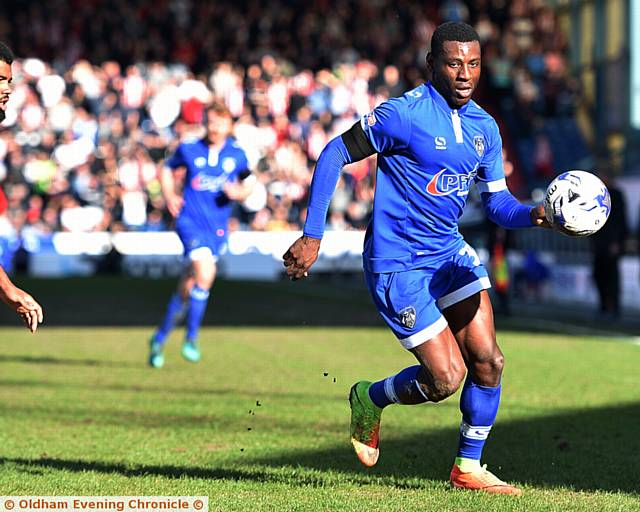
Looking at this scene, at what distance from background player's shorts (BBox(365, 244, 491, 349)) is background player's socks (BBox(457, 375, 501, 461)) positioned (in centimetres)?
37

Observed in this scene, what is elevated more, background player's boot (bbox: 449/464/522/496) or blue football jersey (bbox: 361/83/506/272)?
blue football jersey (bbox: 361/83/506/272)

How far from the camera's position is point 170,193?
12.5m

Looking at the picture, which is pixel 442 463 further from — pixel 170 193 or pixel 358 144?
pixel 170 193

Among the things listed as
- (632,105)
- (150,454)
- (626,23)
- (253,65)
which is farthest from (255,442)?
(253,65)

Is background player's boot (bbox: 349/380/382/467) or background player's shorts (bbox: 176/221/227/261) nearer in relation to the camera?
background player's boot (bbox: 349/380/382/467)

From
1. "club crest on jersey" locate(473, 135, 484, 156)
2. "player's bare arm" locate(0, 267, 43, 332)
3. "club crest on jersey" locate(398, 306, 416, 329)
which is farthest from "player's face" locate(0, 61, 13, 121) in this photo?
"club crest on jersey" locate(473, 135, 484, 156)

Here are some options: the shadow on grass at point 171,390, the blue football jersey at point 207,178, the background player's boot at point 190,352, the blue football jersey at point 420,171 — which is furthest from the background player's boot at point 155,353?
the blue football jersey at point 420,171

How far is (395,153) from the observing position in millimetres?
5988

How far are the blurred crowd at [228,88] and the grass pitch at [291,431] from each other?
15859 mm

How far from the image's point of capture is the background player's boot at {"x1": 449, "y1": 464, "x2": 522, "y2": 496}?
5980 mm

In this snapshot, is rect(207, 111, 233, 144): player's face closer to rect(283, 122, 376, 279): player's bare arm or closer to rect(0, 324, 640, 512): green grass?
rect(0, 324, 640, 512): green grass

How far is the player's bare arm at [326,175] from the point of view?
227 inches

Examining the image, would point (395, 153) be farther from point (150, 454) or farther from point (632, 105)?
point (632, 105)

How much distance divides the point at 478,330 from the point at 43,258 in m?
25.7
